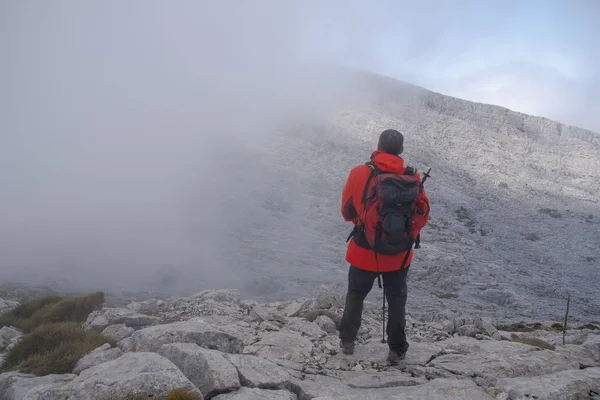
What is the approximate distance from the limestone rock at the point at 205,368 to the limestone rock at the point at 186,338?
0.51m

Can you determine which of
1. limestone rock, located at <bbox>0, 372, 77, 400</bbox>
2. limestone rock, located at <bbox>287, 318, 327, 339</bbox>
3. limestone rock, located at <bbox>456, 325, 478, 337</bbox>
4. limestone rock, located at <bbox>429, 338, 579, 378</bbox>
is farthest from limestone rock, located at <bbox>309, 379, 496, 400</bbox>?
limestone rock, located at <bbox>456, 325, 478, 337</bbox>

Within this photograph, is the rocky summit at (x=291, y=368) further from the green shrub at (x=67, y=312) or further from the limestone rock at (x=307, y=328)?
the green shrub at (x=67, y=312)

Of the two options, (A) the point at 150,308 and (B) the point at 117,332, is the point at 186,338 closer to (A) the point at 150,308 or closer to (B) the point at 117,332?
(B) the point at 117,332

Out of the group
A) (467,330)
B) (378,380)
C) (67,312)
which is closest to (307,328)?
(378,380)

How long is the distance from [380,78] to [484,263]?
2659cm

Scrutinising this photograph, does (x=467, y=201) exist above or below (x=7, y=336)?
above

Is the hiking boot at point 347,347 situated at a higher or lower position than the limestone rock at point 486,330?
higher

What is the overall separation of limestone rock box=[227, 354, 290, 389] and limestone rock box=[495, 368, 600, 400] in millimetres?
2411

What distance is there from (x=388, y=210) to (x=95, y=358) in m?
4.02

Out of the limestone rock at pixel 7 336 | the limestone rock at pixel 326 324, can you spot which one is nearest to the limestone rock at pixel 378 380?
the limestone rock at pixel 326 324

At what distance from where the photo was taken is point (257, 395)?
15.1ft

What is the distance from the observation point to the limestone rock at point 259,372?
196 inches

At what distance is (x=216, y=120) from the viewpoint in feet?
136

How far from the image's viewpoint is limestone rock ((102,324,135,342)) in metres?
7.39
